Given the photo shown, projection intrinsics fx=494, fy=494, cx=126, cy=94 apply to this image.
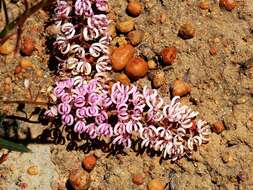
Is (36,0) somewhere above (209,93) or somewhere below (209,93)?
above

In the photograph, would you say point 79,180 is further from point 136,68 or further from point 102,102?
point 136,68

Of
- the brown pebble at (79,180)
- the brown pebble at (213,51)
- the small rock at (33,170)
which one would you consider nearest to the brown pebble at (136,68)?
the brown pebble at (213,51)

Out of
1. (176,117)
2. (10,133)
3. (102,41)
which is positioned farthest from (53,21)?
(176,117)

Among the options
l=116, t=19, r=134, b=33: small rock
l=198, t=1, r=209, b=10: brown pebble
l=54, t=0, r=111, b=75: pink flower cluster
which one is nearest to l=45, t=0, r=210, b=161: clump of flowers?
l=54, t=0, r=111, b=75: pink flower cluster

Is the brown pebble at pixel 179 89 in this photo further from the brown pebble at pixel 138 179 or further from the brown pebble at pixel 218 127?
the brown pebble at pixel 138 179

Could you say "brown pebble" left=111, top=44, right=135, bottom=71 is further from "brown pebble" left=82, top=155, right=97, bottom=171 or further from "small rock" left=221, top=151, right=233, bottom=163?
"small rock" left=221, top=151, right=233, bottom=163

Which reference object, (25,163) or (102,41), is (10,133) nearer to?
(25,163)
